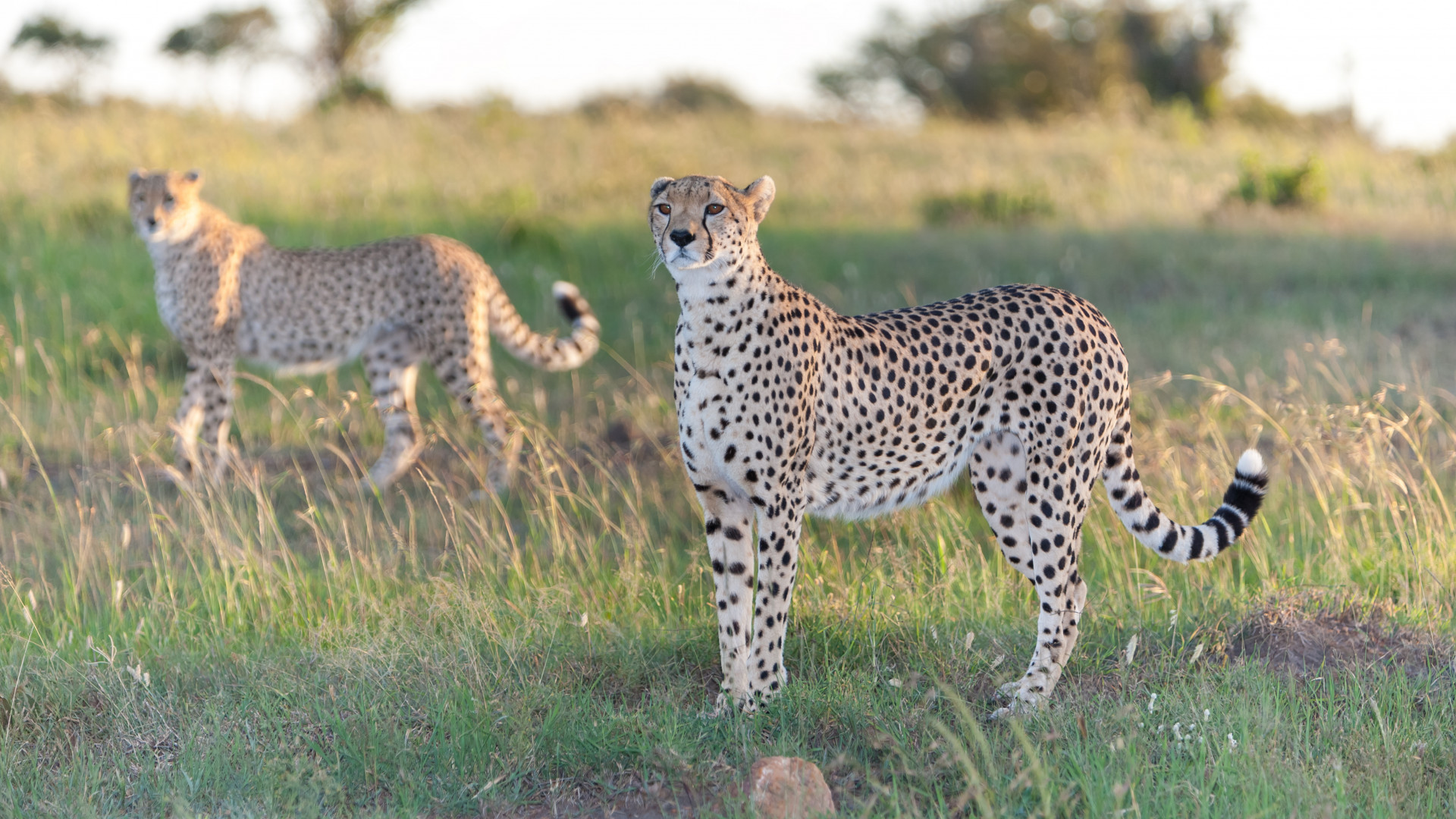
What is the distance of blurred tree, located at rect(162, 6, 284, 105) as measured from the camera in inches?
888

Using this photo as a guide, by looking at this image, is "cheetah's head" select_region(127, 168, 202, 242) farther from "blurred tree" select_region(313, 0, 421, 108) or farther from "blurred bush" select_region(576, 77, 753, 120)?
"blurred bush" select_region(576, 77, 753, 120)

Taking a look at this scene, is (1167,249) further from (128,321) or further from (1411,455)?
(128,321)

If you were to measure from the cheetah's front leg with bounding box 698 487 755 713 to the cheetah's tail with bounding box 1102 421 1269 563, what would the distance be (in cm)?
109

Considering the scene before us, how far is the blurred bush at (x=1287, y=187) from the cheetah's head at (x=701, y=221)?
9.70m

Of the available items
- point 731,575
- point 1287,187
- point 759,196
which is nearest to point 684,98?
point 1287,187

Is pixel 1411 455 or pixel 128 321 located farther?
pixel 128 321

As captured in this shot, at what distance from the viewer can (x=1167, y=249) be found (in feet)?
32.0

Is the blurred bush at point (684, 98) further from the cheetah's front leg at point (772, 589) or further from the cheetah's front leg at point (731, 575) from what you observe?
the cheetah's front leg at point (772, 589)

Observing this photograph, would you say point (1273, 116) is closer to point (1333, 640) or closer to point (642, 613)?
point (1333, 640)

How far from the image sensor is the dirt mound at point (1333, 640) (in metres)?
3.64

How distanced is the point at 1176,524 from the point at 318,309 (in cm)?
418

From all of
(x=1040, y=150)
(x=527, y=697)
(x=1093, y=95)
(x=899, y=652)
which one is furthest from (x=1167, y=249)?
(x=1093, y=95)

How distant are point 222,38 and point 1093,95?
15303 mm

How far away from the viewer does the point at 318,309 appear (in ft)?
20.3
